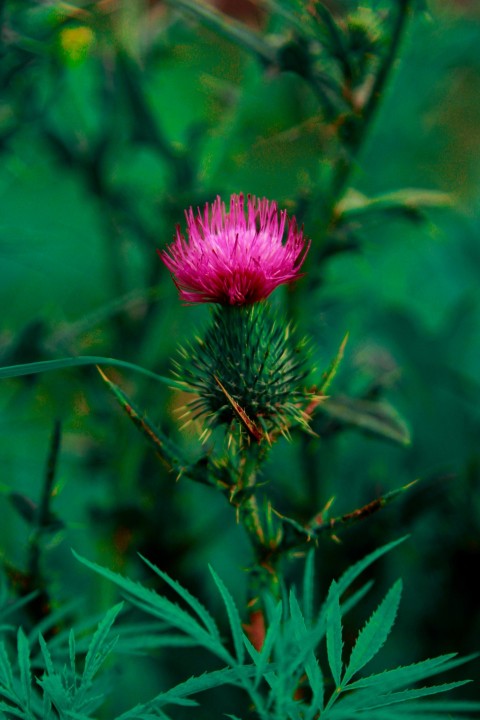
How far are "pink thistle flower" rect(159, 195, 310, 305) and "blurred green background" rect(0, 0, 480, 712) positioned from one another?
0.30 m

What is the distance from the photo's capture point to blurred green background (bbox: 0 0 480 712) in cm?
94

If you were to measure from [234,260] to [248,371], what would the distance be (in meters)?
0.11

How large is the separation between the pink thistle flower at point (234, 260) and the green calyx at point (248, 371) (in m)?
0.04

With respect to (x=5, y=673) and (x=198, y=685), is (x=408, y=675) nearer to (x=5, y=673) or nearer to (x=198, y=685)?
(x=198, y=685)

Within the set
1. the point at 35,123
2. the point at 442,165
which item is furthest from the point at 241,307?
the point at 442,165

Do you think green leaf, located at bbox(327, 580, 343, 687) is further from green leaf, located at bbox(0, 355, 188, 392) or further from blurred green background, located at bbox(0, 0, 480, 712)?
blurred green background, located at bbox(0, 0, 480, 712)

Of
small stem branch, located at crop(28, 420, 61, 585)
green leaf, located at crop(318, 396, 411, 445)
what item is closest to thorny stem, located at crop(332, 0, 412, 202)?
green leaf, located at crop(318, 396, 411, 445)

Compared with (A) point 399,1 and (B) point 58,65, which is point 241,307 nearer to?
(A) point 399,1

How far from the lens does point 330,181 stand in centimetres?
83

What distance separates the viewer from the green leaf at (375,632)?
1.48ft

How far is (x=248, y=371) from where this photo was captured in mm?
564

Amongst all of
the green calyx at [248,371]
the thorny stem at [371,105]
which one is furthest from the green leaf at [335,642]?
the thorny stem at [371,105]

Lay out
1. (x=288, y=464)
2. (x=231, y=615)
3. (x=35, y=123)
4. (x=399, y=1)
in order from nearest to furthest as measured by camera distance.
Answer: (x=231, y=615) → (x=399, y=1) → (x=35, y=123) → (x=288, y=464)

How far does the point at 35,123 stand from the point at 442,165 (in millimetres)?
1286
